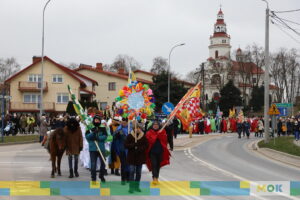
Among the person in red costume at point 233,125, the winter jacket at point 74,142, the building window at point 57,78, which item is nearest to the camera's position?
the winter jacket at point 74,142

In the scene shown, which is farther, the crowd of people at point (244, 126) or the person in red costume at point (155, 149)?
the crowd of people at point (244, 126)

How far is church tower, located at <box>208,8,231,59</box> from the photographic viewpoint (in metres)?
140

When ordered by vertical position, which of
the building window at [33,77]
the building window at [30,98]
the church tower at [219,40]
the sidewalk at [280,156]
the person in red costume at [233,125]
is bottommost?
the sidewalk at [280,156]

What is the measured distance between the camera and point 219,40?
5531 inches

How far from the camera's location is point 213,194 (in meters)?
10.5

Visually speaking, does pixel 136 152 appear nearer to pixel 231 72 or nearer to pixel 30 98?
pixel 30 98

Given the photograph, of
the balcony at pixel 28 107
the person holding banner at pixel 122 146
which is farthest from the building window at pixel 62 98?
the person holding banner at pixel 122 146

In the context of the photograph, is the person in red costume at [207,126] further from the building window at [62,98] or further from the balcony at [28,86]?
the balcony at [28,86]

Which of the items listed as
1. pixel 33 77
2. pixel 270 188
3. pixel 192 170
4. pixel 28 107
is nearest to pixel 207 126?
pixel 28 107

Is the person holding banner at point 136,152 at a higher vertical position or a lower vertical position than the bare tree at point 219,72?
lower

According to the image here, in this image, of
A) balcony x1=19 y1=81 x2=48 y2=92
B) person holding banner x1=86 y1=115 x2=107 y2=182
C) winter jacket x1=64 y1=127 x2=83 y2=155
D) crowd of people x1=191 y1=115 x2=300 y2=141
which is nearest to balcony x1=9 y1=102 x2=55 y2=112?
balcony x1=19 y1=81 x2=48 y2=92

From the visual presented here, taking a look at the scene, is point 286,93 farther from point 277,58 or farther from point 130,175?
point 130,175

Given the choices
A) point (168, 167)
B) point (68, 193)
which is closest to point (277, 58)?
point (168, 167)

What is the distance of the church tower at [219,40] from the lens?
14002 centimetres
